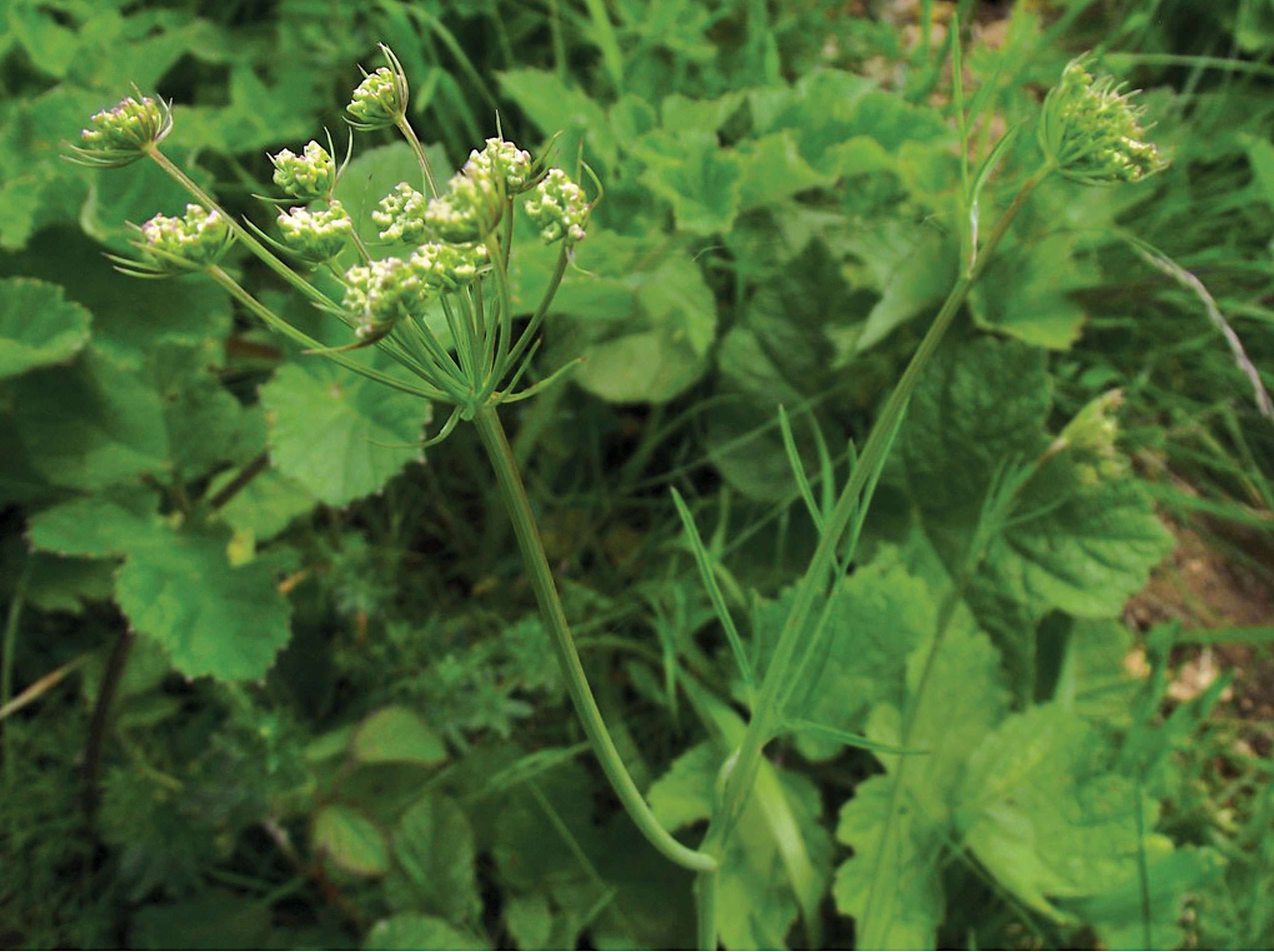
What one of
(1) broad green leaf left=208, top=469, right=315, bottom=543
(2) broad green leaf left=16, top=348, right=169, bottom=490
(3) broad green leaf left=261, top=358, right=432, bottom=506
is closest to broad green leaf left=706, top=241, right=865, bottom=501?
(3) broad green leaf left=261, top=358, right=432, bottom=506

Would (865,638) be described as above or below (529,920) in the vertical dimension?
above

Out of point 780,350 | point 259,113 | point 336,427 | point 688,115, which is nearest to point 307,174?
point 336,427

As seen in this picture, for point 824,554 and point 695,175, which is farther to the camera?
point 695,175

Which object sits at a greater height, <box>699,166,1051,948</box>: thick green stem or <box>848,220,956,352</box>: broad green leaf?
<box>699,166,1051,948</box>: thick green stem

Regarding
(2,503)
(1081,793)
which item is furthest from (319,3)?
(1081,793)

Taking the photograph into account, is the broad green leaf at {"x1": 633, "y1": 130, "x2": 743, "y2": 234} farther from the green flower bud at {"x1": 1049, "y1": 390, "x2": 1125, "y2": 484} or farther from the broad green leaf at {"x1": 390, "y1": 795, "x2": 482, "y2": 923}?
the broad green leaf at {"x1": 390, "y1": 795, "x2": 482, "y2": 923}

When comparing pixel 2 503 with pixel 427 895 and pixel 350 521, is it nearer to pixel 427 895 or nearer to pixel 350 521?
pixel 350 521

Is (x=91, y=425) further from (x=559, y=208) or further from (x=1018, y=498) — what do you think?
(x=1018, y=498)
